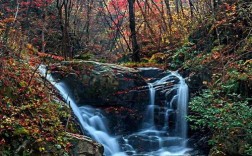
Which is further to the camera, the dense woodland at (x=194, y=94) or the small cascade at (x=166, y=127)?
the small cascade at (x=166, y=127)

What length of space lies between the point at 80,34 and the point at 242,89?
49.6 feet

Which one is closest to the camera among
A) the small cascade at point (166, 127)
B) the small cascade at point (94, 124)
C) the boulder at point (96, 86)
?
the small cascade at point (94, 124)

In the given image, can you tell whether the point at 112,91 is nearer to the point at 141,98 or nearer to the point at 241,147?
the point at 141,98

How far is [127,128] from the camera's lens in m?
10.4

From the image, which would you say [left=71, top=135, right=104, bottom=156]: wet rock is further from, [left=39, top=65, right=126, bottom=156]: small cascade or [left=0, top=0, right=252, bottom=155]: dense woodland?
[left=39, top=65, right=126, bottom=156]: small cascade

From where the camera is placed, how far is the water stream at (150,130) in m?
8.80

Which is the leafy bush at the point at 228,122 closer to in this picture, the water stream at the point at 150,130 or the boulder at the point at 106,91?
the water stream at the point at 150,130

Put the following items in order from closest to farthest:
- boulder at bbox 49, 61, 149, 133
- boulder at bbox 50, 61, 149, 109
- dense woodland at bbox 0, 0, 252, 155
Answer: dense woodland at bbox 0, 0, 252, 155
boulder at bbox 49, 61, 149, 133
boulder at bbox 50, 61, 149, 109

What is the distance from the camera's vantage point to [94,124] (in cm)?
962

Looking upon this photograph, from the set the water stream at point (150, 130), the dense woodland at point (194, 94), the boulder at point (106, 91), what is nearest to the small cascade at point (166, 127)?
the water stream at point (150, 130)

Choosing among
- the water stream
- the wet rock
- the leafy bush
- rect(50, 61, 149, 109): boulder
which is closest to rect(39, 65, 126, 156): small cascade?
the water stream

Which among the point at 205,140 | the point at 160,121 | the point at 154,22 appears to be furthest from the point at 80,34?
the point at 205,140

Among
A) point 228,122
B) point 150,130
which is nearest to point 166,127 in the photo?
point 150,130

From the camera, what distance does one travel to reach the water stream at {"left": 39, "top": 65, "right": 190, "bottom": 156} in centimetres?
880
